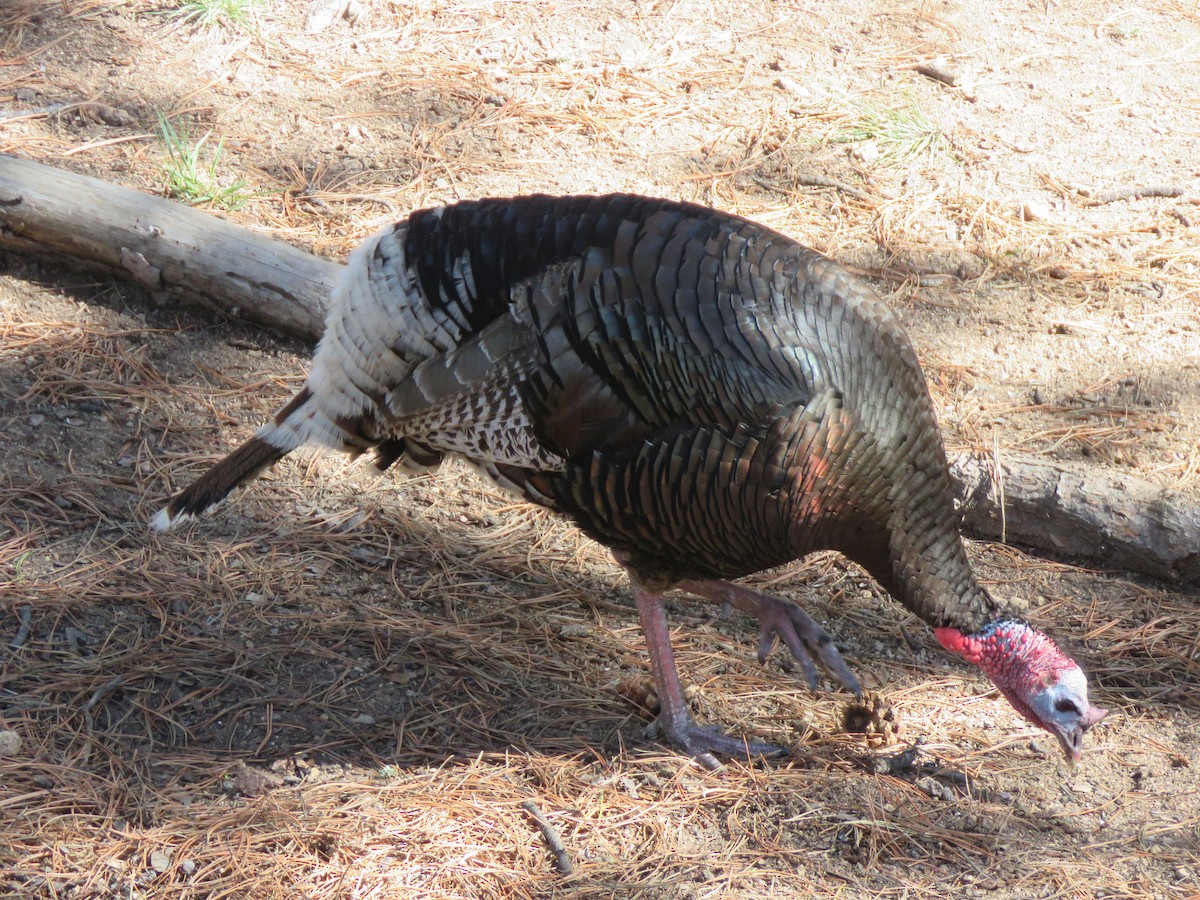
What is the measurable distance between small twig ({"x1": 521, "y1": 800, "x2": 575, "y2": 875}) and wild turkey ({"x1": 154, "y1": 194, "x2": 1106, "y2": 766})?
55 cm

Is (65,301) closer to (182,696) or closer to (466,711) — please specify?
(182,696)

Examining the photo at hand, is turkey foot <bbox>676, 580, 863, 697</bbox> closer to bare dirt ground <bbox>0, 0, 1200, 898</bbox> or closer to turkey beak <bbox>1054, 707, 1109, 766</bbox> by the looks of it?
bare dirt ground <bbox>0, 0, 1200, 898</bbox>

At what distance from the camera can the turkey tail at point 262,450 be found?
3.53 metres

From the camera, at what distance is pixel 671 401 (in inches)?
120

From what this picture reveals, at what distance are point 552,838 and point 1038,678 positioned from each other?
1439 millimetres

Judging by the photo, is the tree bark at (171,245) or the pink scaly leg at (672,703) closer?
the pink scaly leg at (672,703)

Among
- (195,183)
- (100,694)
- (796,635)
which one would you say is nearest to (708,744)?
(796,635)

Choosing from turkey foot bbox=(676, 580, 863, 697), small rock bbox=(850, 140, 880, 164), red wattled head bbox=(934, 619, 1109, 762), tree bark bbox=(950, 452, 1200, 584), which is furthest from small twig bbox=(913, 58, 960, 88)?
red wattled head bbox=(934, 619, 1109, 762)

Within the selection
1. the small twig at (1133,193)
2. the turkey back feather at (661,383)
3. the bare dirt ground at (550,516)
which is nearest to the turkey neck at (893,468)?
the turkey back feather at (661,383)

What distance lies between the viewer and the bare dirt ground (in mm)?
3082

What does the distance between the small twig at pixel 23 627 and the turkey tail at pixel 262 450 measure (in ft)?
1.79

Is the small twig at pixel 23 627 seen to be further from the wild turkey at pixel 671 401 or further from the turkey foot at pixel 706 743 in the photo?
the turkey foot at pixel 706 743

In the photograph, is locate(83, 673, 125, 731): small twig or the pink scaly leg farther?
the pink scaly leg

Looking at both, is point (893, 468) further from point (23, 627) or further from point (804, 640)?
point (23, 627)
